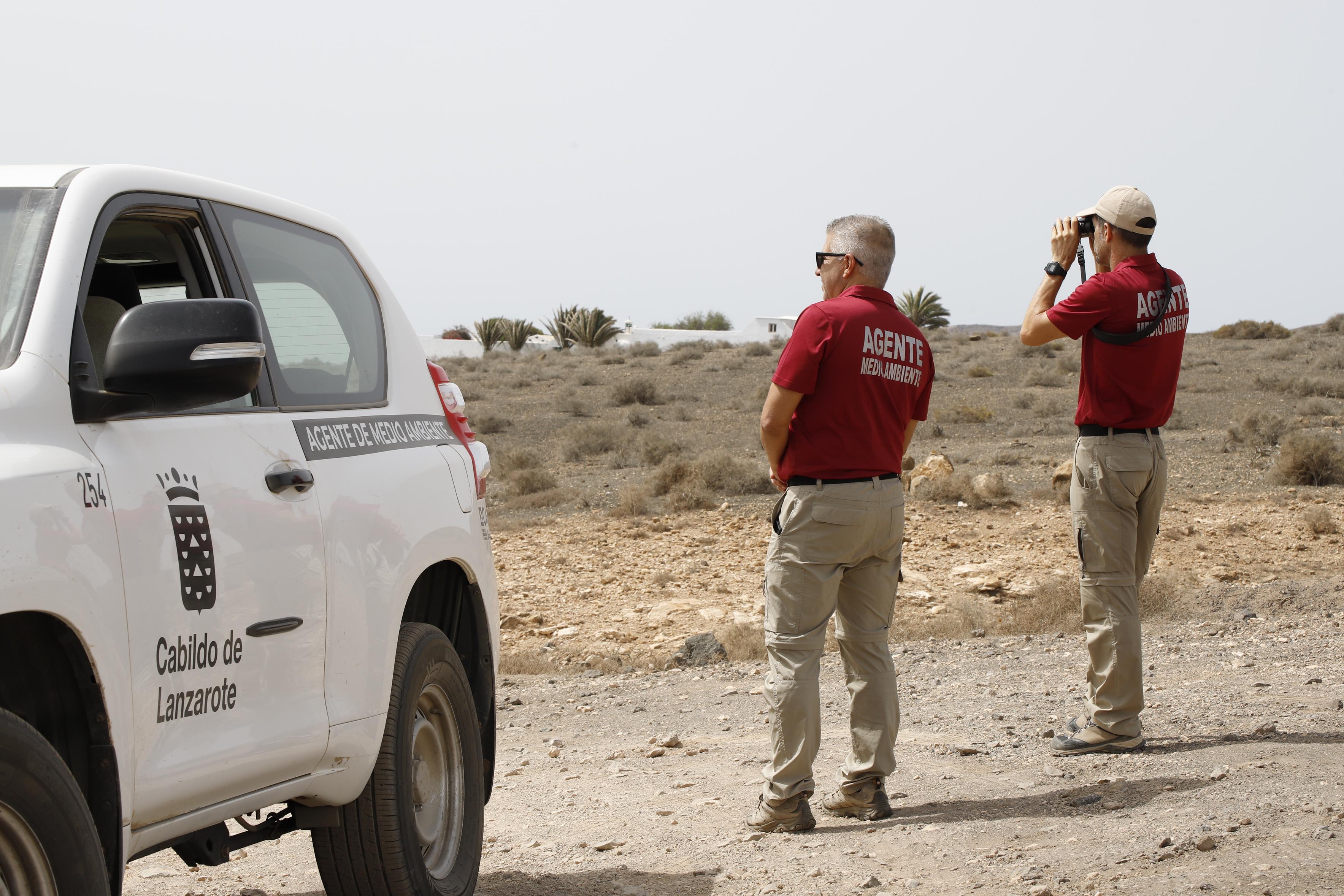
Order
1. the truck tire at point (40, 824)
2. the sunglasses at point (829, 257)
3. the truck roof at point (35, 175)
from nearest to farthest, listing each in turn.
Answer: the truck tire at point (40, 824) < the truck roof at point (35, 175) < the sunglasses at point (829, 257)

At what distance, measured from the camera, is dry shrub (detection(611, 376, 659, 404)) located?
2753cm

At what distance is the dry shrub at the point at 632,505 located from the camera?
48.4ft

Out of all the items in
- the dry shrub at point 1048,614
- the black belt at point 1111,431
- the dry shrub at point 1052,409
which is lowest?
the dry shrub at point 1048,614

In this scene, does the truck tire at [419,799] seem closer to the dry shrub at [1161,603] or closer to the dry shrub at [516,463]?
the dry shrub at [1161,603]

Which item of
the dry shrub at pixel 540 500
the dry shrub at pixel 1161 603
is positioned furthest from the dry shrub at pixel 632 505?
the dry shrub at pixel 1161 603

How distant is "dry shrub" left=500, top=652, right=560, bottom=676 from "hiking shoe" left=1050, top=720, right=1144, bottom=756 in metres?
3.81

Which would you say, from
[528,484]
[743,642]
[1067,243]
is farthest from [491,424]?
[1067,243]

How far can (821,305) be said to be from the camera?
4.27 meters

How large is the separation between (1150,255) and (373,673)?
11.9 feet

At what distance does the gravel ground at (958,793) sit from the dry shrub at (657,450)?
38.0 ft

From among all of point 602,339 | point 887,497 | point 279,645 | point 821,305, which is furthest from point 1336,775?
point 602,339

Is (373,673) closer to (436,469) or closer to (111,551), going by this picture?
(436,469)

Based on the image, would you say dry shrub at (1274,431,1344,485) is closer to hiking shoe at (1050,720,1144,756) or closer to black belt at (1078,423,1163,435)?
black belt at (1078,423,1163,435)

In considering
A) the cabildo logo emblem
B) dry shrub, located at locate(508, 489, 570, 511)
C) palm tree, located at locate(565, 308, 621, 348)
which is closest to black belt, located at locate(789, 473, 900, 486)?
the cabildo logo emblem
